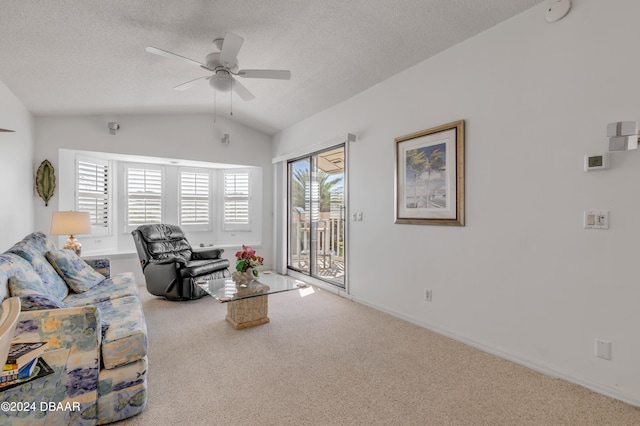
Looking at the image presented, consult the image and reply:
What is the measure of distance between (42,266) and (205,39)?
2396mm

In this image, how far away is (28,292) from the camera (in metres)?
1.77

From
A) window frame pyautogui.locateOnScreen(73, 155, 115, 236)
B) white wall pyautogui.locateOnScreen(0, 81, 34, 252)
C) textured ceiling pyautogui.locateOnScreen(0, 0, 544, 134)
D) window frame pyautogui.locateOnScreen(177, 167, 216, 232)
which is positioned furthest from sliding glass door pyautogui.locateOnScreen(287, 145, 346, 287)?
white wall pyautogui.locateOnScreen(0, 81, 34, 252)

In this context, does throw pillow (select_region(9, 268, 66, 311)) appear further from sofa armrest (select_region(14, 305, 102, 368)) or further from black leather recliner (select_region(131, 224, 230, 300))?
black leather recliner (select_region(131, 224, 230, 300))

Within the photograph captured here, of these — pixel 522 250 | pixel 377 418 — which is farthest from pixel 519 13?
pixel 377 418

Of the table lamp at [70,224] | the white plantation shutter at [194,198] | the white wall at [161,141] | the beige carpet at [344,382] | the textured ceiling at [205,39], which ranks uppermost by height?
the textured ceiling at [205,39]

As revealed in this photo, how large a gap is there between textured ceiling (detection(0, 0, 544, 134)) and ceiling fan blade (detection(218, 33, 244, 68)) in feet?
1.15

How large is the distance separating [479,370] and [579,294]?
896 mm

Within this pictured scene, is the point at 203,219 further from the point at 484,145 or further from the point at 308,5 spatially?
the point at 484,145

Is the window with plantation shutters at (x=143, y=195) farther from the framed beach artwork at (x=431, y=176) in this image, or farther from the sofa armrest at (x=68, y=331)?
the framed beach artwork at (x=431, y=176)

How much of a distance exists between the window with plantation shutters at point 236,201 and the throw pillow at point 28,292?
407cm

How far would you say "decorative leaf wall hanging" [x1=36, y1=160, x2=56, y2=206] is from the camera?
409 cm

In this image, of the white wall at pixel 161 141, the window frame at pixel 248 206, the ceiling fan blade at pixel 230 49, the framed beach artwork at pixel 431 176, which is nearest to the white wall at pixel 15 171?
the white wall at pixel 161 141

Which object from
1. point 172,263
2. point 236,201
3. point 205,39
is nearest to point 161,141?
point 236,201

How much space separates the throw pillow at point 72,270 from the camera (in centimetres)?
275
